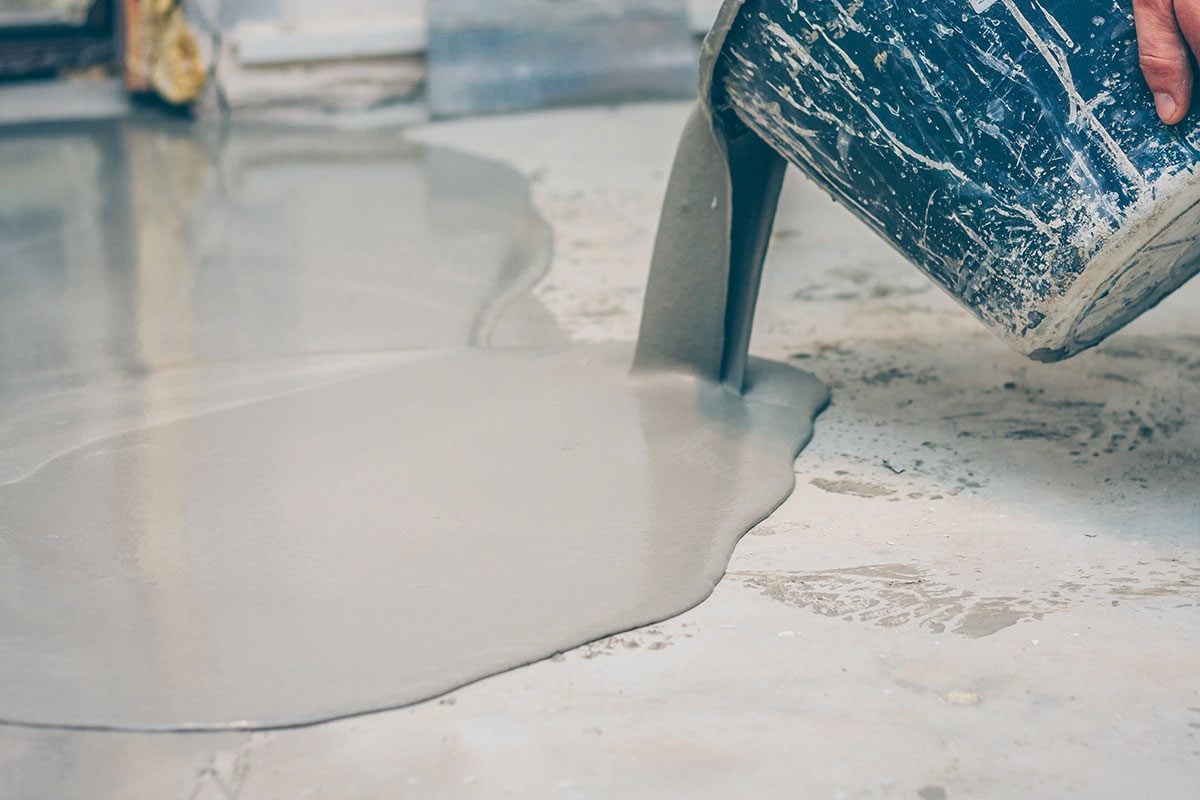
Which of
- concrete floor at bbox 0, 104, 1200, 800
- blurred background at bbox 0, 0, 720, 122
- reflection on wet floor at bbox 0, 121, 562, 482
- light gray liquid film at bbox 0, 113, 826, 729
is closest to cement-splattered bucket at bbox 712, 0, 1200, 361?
concrete floor at bbox 0, 104, 1200, 800

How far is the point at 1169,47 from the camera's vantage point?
59.8 inches

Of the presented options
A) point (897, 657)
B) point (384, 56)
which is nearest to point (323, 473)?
point (897, 657)

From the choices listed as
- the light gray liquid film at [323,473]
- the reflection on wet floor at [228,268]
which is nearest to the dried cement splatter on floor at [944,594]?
the light gray liquid film at [323,473]

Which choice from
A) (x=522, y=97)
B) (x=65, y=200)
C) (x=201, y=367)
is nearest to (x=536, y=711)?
(x=201, y=367)

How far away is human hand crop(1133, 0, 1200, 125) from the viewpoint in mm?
1510

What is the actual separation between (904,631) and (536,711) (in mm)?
458

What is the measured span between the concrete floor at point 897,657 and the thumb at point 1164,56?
580mm

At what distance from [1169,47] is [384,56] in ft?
11.1

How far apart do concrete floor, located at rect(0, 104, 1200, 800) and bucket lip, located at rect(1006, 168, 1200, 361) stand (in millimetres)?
232

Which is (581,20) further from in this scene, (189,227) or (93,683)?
(93,683)

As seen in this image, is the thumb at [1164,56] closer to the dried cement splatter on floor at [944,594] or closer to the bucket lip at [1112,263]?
the bucket lip at [1112,263]

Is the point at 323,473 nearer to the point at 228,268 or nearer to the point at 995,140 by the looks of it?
the point at 995,140

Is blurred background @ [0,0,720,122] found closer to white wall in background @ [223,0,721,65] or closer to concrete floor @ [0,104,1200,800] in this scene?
white wall in background @ [223,0,721,65]

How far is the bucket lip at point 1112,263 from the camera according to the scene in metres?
1.57
